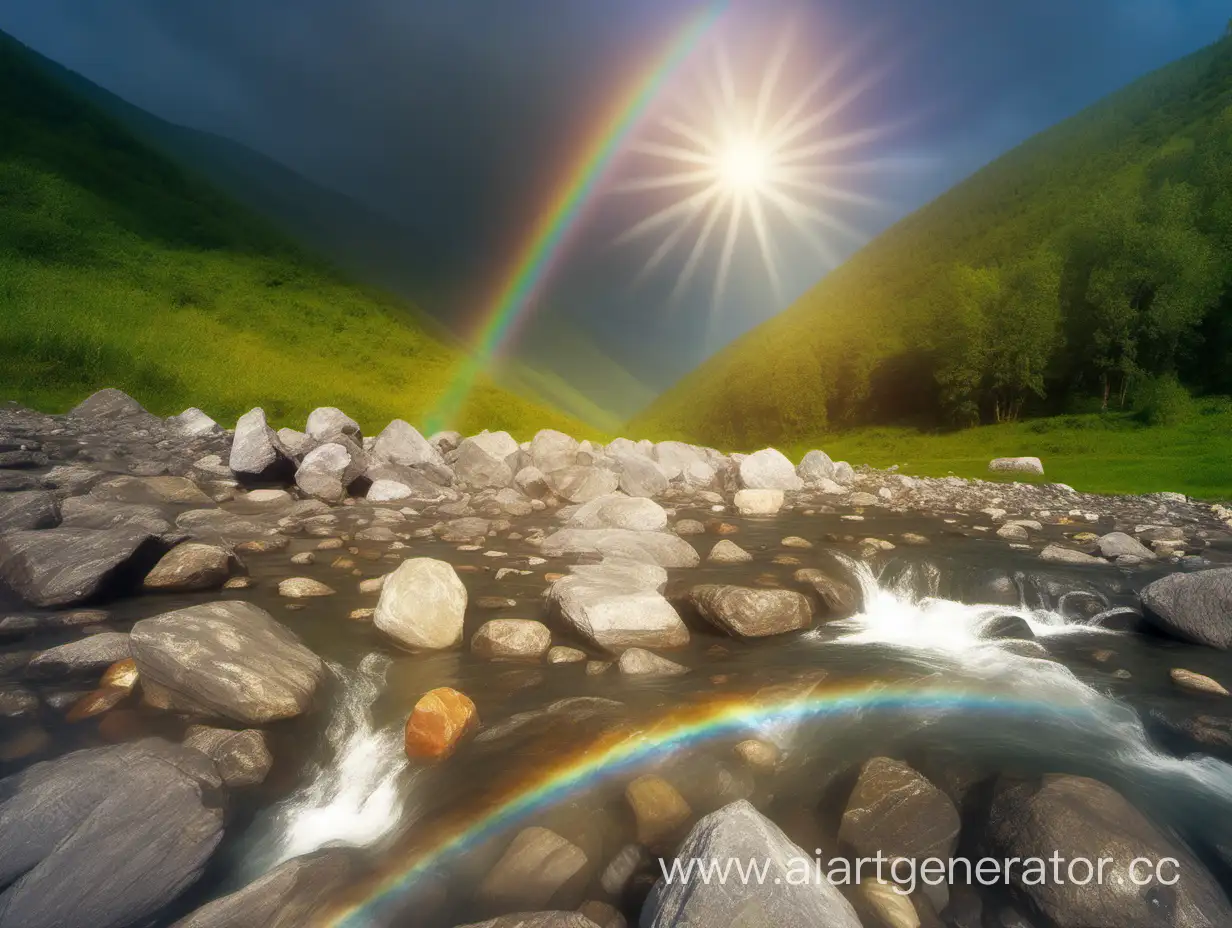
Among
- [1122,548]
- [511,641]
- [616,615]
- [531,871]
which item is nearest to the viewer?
[531,871]

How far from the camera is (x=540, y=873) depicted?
444 cm

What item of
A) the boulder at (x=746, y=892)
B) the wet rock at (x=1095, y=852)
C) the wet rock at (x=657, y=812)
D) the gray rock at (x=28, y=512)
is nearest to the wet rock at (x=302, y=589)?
the gray rock at (x=28, y=512)

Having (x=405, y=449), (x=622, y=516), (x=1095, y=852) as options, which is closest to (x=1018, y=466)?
(x=622, y=516)

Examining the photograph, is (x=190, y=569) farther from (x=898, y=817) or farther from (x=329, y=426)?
(x=329, y=426)

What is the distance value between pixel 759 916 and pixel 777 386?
248 ft

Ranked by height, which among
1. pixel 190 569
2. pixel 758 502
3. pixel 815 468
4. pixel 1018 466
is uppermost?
pixel 1018 466

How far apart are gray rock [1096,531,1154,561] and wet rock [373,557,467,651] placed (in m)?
16.5

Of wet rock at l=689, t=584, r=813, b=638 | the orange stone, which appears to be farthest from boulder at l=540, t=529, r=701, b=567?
the orange stone

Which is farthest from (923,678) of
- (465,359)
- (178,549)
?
(465,359)

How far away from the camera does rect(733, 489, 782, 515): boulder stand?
21891mm

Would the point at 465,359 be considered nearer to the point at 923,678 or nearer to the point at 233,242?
the point at 233,242

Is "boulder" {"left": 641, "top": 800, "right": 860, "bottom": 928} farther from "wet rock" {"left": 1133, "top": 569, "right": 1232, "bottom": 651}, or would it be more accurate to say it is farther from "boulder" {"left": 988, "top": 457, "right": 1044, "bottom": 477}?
"boulder" {"left": 988, "top": 457, "right": 1044, "bottom": 477}

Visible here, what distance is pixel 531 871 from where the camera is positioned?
445cm

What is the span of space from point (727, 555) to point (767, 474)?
15679 millimetres
